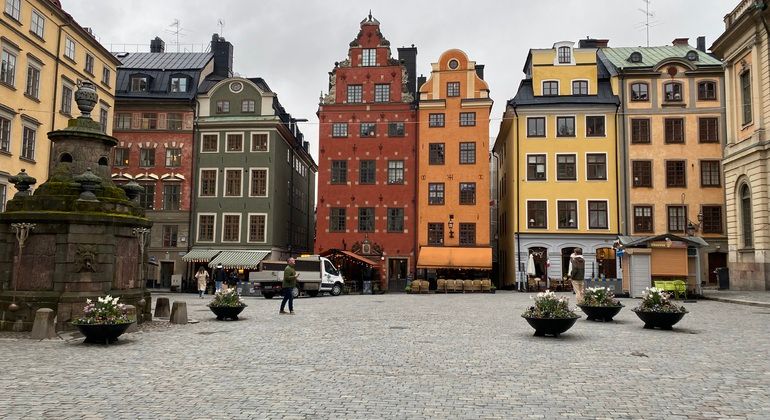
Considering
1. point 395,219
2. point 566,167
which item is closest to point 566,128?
point 566,167

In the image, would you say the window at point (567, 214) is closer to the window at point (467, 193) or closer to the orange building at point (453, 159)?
the orange building at point (453, 159)

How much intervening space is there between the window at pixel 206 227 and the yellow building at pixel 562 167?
22091 mm

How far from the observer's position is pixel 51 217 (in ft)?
49.8

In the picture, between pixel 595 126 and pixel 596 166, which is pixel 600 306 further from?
pixel 595 126

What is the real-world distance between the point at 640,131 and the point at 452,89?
43.9ft

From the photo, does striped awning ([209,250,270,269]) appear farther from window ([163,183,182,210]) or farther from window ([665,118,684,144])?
window ([665,118,684,144])

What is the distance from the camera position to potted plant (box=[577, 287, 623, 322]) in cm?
1706

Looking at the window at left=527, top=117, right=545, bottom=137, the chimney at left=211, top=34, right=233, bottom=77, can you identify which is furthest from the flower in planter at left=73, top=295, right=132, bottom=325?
the chimney at left=211, top=34, right=233, bottom=77

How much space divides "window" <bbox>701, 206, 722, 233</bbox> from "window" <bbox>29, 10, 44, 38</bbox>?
140 ft

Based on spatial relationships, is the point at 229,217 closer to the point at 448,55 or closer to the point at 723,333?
the point at 448,55

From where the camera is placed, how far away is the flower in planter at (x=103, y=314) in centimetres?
1275

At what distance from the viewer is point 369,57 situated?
44.7 m

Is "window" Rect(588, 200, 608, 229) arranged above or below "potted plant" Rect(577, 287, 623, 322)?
above

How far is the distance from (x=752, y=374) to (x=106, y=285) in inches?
574
